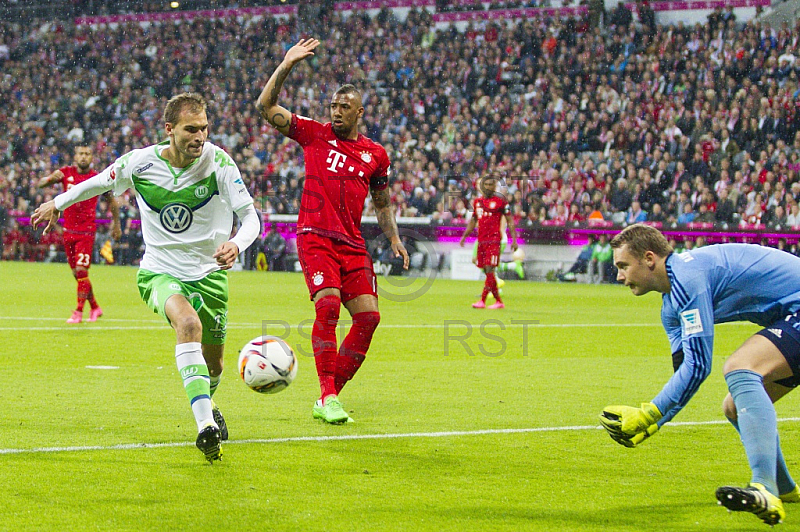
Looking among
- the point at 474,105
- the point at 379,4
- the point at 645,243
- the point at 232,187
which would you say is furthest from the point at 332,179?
the point at 379,4

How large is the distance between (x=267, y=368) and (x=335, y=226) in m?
1.36

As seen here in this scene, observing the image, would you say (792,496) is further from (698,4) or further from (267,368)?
(698,4)

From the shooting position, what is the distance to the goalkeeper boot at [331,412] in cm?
670

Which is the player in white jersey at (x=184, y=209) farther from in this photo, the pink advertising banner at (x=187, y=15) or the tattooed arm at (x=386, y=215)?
the pink advertising banner at (x=187, y=15)

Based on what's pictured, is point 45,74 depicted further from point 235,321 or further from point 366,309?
point 366,309

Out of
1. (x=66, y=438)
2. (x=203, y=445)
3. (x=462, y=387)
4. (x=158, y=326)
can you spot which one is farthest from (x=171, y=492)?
(x=158, y=326)

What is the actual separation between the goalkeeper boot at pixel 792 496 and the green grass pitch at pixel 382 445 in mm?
51

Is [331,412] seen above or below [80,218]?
below

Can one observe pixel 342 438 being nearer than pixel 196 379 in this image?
No

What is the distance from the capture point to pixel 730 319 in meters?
4.69

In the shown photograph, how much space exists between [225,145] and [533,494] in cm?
3023

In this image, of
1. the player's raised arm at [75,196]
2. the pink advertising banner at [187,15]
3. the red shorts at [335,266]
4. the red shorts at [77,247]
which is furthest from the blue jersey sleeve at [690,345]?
the pink advertising banner at [187,15]

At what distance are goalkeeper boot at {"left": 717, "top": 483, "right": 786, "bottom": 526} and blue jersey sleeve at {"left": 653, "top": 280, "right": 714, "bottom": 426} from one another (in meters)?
0.48

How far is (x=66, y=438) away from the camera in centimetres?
601
